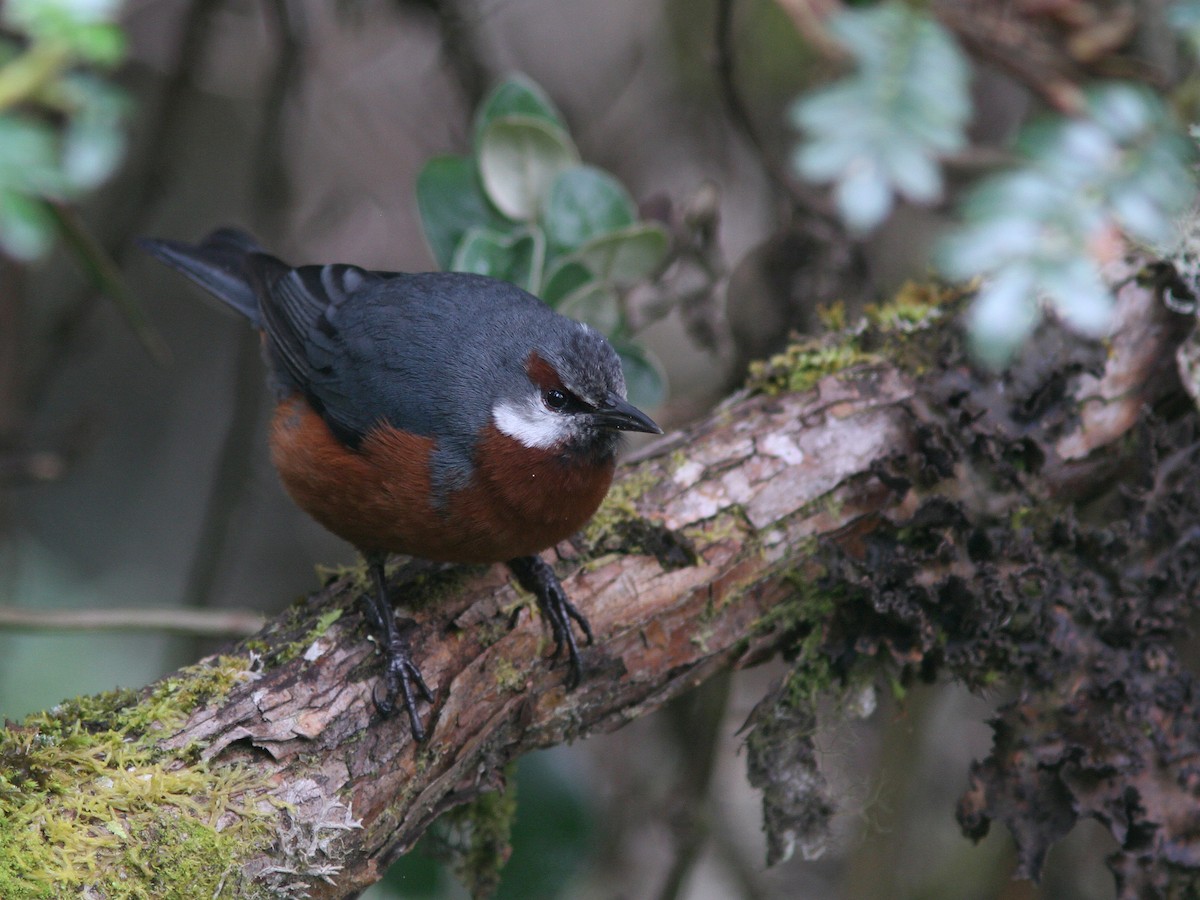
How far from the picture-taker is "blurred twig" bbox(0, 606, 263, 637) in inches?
144

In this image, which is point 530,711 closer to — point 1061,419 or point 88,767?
point 88,767

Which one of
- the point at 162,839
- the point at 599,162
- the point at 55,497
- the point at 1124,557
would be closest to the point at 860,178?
the point at 1124,557

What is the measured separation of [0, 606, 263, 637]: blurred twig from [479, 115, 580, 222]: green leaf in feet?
5.54

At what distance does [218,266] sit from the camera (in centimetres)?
417

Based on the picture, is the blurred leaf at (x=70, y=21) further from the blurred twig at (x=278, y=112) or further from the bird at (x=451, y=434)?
the blurred twig at (x=278, y=112)

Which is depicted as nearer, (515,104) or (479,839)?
(479,839)

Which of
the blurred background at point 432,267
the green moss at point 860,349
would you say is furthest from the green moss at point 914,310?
the blurred background at point 432,267

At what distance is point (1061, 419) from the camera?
330cm

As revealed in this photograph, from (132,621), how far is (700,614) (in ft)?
6.55

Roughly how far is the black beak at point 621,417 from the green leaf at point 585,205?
40.9 inches

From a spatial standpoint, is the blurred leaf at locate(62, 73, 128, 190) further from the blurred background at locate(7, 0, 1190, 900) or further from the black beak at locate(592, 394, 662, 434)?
the black beak at locate(592, 394, 662, 434)

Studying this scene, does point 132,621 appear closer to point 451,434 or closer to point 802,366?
point 451,434

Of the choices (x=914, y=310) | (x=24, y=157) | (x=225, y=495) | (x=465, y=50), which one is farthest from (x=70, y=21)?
(x=465, y=50)

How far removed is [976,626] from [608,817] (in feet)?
7.78
